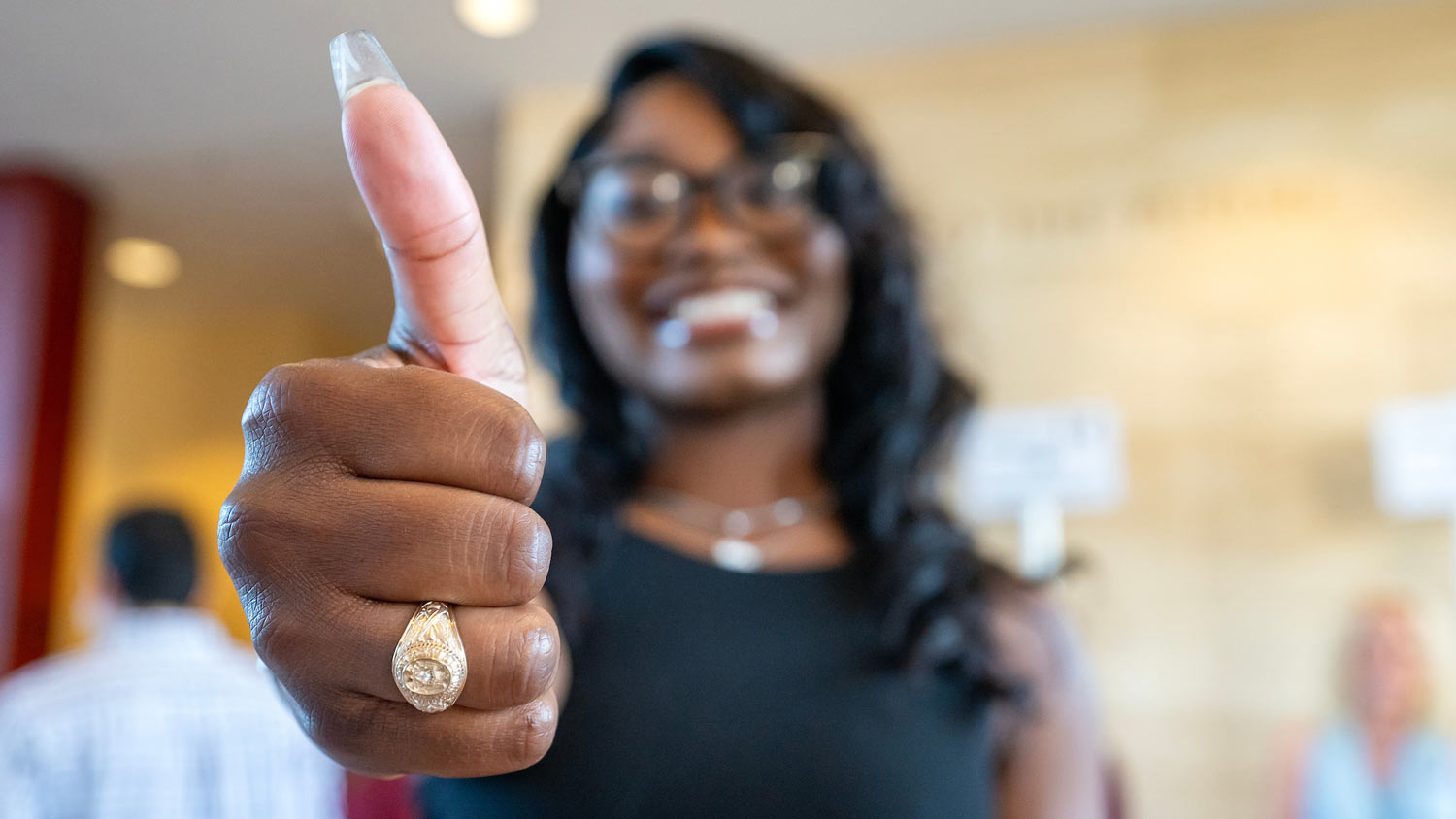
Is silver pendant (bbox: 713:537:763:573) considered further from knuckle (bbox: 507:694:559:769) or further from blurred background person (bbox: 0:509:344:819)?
blurred background person (bbox: 0:509:344:819)

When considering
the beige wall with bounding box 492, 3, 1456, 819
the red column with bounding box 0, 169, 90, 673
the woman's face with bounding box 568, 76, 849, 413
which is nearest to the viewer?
the woman's face with bounding box 568, 76, 849, 413

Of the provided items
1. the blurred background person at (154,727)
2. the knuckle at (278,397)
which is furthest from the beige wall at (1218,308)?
the knuckle at (278,397)

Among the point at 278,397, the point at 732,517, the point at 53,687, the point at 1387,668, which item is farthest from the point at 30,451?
the point at 1387,668

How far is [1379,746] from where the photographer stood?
7.39 ft

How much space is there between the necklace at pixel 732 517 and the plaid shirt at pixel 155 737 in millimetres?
842

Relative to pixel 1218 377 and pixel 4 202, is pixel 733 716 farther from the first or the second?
pixel 4 202

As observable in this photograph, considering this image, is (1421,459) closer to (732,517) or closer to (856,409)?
(856,409)

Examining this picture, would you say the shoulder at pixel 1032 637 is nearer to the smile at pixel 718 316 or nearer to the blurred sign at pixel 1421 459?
the smile at pixel 718 316

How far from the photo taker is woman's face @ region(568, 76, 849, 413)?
0.87 meters

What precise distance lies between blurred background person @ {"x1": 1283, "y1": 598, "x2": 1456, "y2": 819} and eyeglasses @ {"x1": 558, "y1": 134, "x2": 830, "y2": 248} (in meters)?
2.02

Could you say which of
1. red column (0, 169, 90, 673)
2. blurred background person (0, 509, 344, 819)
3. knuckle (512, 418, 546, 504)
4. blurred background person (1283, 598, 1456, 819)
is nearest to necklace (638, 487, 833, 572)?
knuckle (512, 418, 546, 504)

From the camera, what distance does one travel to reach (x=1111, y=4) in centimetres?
259

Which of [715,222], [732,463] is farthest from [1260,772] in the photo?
[715,222]

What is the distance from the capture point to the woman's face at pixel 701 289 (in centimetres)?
87
